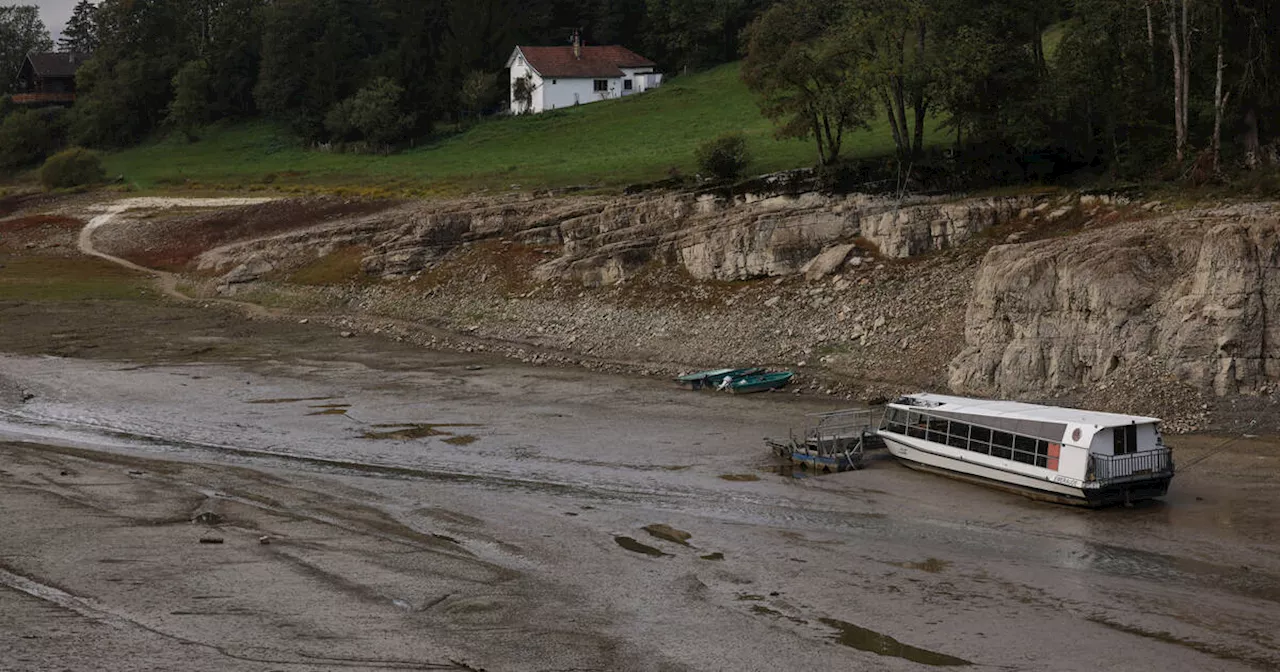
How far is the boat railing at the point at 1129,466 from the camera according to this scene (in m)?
31.2

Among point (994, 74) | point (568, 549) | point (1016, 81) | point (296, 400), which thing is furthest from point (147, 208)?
point (568, 549)

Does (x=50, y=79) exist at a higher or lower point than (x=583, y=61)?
higher

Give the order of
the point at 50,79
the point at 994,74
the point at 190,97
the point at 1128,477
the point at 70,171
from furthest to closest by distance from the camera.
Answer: the point at 50,79 → the point at 190,97 → the point at 70,171 → the point at 994,74 → the point at 1128,477

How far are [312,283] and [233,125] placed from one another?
67.0 metres

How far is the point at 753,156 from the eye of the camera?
74438mm

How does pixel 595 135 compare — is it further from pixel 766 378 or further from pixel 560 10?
pixel 766 378

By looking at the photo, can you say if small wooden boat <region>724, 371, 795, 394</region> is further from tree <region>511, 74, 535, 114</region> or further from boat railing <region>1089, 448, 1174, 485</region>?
tree <region>511, 74, 535, 114</region>

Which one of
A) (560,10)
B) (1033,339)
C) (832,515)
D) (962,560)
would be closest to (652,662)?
(962,560)

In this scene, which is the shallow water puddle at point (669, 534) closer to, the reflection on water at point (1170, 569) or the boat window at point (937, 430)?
the reflection on water at point (1170, 569)

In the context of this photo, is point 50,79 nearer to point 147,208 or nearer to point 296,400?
point 147,208

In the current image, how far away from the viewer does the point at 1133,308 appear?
4128 cm

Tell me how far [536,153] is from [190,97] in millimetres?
50114

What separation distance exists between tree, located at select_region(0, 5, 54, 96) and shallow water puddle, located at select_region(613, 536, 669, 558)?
490 ft

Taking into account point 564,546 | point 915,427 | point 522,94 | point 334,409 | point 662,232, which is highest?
point 522,94
